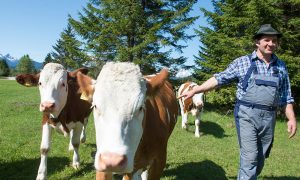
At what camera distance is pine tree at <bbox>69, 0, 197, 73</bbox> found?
2186 centimetres

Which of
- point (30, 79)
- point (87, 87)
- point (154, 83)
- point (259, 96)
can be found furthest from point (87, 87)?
point (30, 79)

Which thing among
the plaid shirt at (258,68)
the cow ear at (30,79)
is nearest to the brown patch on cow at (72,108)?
the cow ear at (30,79)

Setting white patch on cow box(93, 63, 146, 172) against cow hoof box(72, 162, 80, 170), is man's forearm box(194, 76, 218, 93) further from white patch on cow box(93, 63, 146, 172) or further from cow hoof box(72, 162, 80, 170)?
cow hoof box(72, 162, 80, 170)

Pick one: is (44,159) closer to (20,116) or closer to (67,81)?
(67,81)

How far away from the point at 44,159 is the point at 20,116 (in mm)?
10024

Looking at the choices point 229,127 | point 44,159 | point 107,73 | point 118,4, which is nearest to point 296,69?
point 229,127

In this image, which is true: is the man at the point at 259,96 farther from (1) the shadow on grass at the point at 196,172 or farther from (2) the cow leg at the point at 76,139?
(2) the cow leg at the point at 76,139

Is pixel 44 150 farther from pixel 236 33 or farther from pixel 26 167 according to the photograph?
pixel 236 33

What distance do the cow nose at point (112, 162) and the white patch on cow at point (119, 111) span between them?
0.04 meters

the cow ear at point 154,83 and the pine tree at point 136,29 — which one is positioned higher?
the pine tree at point 136,29

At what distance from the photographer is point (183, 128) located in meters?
14.0

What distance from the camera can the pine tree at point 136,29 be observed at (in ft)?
71.7

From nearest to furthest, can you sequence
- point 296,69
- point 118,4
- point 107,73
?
point 107,73 < point 296,69 < point 118,4

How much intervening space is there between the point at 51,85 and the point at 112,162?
3769 millimetres
